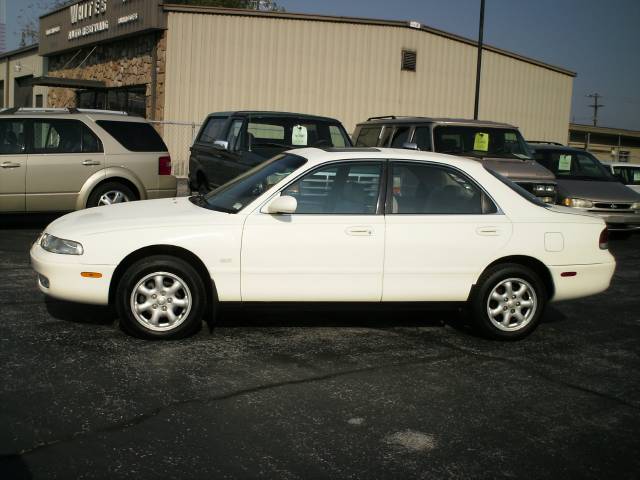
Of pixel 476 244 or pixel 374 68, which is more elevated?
pixel 374 68

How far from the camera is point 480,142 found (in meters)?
13.1

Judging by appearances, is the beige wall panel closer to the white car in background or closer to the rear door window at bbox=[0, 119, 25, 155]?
the white car in background

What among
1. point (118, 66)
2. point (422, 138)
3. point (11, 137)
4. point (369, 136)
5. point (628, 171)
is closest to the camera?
point (11, 137)

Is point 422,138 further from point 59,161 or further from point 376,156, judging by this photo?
point 376,156

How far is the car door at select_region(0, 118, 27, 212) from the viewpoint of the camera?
37.2 feet

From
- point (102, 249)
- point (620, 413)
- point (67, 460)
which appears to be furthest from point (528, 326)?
point (67, 460)

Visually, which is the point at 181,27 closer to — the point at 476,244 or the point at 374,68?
the point at 374,68

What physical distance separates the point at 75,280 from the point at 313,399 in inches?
86.3

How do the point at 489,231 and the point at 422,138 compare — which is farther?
the point at 422,138

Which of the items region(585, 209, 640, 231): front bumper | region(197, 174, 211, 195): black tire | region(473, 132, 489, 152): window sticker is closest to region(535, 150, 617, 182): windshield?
region(585, 209, 640, 231): front bumper

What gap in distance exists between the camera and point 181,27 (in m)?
23.6

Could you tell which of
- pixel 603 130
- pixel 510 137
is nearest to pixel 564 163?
pixel 510 137

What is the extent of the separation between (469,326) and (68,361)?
→ 3.44 m

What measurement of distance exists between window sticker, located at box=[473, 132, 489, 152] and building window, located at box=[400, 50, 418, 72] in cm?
1388
